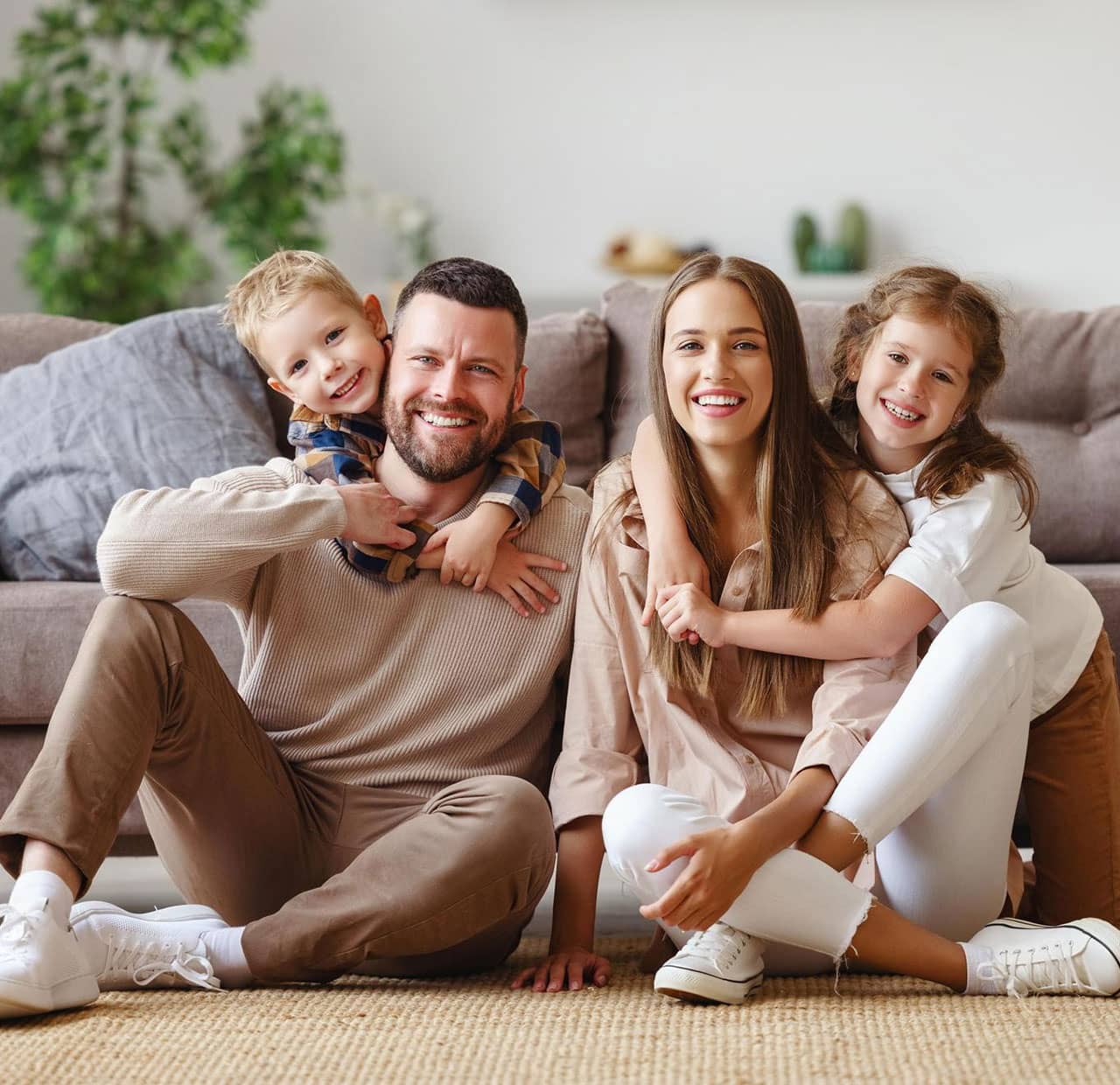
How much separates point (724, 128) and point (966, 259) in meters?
0.89

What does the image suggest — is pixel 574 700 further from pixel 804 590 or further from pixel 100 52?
pixel 100 52

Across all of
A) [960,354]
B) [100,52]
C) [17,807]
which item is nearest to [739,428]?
[960,354]

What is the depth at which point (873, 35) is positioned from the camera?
4336mm

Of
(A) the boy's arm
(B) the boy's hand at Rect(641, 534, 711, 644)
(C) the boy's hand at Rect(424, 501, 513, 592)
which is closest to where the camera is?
(B) the boy's hand at Rect(641, 534, 711, 644)

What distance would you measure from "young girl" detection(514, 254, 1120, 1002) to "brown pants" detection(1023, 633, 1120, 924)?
7.3 inches

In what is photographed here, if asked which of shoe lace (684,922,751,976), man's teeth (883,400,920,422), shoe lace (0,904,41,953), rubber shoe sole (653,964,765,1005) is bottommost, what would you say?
rubber shoe sole (653,964,765,1005)

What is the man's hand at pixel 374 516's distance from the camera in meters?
1.53

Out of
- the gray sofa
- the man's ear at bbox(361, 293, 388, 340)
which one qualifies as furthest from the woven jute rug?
the gray sofa

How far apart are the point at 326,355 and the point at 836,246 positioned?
2.92 metres

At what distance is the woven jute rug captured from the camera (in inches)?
42.9

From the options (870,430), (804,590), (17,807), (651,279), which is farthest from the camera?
(651,279)

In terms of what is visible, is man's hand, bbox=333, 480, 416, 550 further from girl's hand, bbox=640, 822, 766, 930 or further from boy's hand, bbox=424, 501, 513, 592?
girl's hand, bbox=640, 822, 766, 930

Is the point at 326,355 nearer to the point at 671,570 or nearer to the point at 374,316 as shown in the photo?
the point at 374,316

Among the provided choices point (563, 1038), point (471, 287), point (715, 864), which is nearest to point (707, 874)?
point (715, 864)
